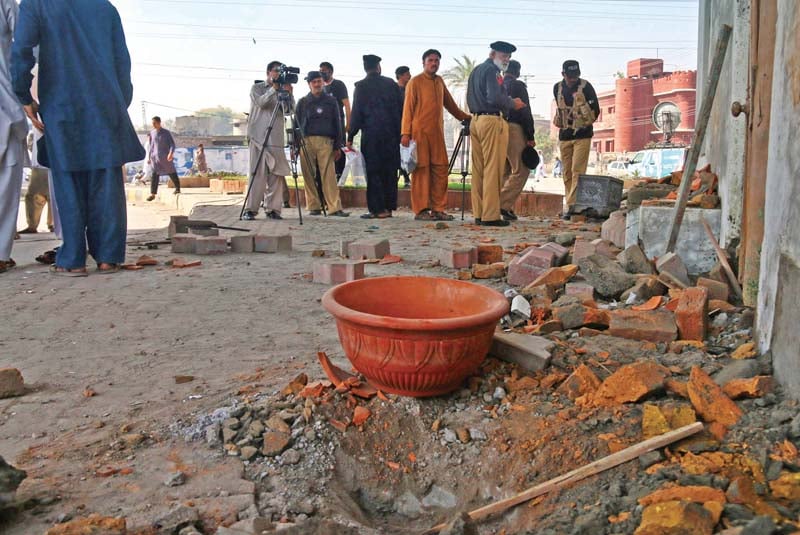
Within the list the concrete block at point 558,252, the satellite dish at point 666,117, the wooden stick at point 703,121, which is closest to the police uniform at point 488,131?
the concrete block at point 558,252

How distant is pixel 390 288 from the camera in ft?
8.75

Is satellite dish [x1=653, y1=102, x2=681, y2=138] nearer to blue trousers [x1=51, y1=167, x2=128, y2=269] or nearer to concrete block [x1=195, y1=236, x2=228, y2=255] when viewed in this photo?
concrete block [x1=195, y1=236, x2=228, y2=255]

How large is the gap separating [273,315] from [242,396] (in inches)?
51.1

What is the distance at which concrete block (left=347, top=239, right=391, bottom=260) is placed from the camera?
5.22m

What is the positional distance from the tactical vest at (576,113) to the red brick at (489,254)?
12.4 ft

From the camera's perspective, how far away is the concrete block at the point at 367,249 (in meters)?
5.22

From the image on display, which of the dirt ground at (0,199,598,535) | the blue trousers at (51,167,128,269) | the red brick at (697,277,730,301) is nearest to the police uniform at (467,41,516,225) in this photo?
the dirt ground at (0,199,598,535)

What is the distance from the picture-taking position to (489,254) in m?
4.91

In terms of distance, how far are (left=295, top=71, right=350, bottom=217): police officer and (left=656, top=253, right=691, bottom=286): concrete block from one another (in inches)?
227

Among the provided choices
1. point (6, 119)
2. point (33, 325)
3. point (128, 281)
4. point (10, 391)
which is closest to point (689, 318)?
point (10, 391)

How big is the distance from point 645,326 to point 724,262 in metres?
1.11

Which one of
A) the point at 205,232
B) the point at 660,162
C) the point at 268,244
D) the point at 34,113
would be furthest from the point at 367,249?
the point at 660,162

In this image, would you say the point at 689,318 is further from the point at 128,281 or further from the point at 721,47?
the point at 128,281

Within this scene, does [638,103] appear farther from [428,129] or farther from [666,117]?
[428,129]
